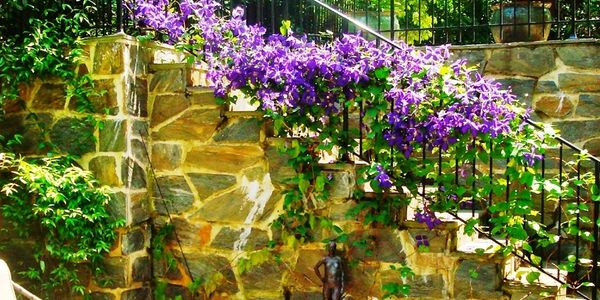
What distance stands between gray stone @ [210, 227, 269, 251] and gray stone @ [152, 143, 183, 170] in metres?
0.54

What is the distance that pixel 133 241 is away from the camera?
14.9 ft

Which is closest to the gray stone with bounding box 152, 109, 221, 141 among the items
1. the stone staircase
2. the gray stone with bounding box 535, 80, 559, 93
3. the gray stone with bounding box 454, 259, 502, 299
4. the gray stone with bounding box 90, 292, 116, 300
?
the stone staircase

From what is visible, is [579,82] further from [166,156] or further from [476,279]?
[166,156]

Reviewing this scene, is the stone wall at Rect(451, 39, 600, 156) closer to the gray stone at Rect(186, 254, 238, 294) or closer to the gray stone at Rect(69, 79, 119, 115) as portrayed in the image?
the gray stone at Rect(186, 254, 238, 294)

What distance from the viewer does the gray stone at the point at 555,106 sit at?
17.6ft

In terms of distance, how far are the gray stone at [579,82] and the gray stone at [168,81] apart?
284 centimetres

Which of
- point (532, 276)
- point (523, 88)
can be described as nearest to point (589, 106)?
point (523, 88)

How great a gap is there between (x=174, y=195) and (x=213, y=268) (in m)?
0.54

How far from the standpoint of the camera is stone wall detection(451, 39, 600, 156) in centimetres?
529

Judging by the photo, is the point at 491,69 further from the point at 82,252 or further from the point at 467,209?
the point at 82,252

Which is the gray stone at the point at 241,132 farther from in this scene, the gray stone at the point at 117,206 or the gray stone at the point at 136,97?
the gray stone at the point at 117,206

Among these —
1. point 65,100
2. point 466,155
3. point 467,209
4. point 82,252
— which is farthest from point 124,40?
point 467,209

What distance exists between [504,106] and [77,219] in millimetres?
2546

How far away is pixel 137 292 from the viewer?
180 inches
